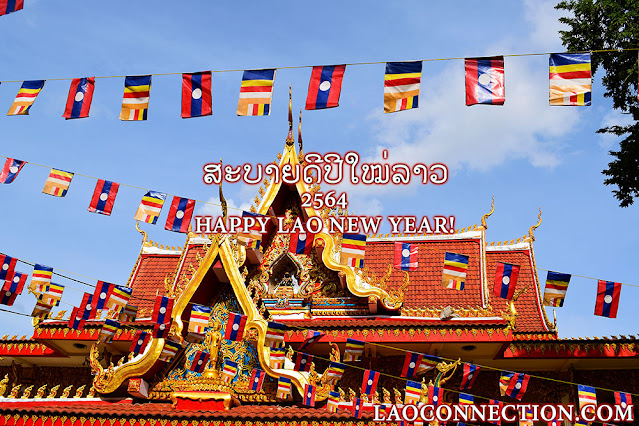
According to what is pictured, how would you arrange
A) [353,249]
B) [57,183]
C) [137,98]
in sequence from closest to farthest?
[137,98] → [353,249] → [57,183]

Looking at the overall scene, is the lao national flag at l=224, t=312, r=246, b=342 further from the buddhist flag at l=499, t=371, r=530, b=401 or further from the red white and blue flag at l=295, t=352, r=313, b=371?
the buddhist flag at l=499, t=371, r=530, b=401

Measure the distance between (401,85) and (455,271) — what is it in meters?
4.81

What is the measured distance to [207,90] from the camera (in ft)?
42.6

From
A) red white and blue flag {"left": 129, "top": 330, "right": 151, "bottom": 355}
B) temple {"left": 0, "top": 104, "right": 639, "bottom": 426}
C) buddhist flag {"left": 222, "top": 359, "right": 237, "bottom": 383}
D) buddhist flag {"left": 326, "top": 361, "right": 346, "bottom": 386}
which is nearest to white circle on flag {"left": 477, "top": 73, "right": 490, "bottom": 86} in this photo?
temple {"left": 0, "top": 104, "right": 639, "bottom": 426}

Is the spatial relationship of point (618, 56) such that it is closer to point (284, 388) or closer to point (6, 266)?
point (284, 388)

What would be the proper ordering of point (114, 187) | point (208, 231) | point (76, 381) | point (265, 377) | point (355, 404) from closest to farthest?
point (355, 404) < point (265, 377) < point (114, 187) < point (208, 231) < point (76, 381)

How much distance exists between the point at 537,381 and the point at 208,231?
9.26 meters

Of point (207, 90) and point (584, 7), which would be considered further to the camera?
point (584, 7)

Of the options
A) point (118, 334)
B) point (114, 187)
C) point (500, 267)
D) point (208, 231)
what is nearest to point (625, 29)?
point (500, 267)

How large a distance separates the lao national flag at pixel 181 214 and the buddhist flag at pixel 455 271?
6364 mm

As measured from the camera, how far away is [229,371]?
1381 cm

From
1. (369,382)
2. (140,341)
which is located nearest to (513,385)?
(369,382)

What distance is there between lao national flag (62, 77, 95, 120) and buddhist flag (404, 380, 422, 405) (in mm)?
8808

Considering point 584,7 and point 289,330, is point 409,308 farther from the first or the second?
point 584,7
